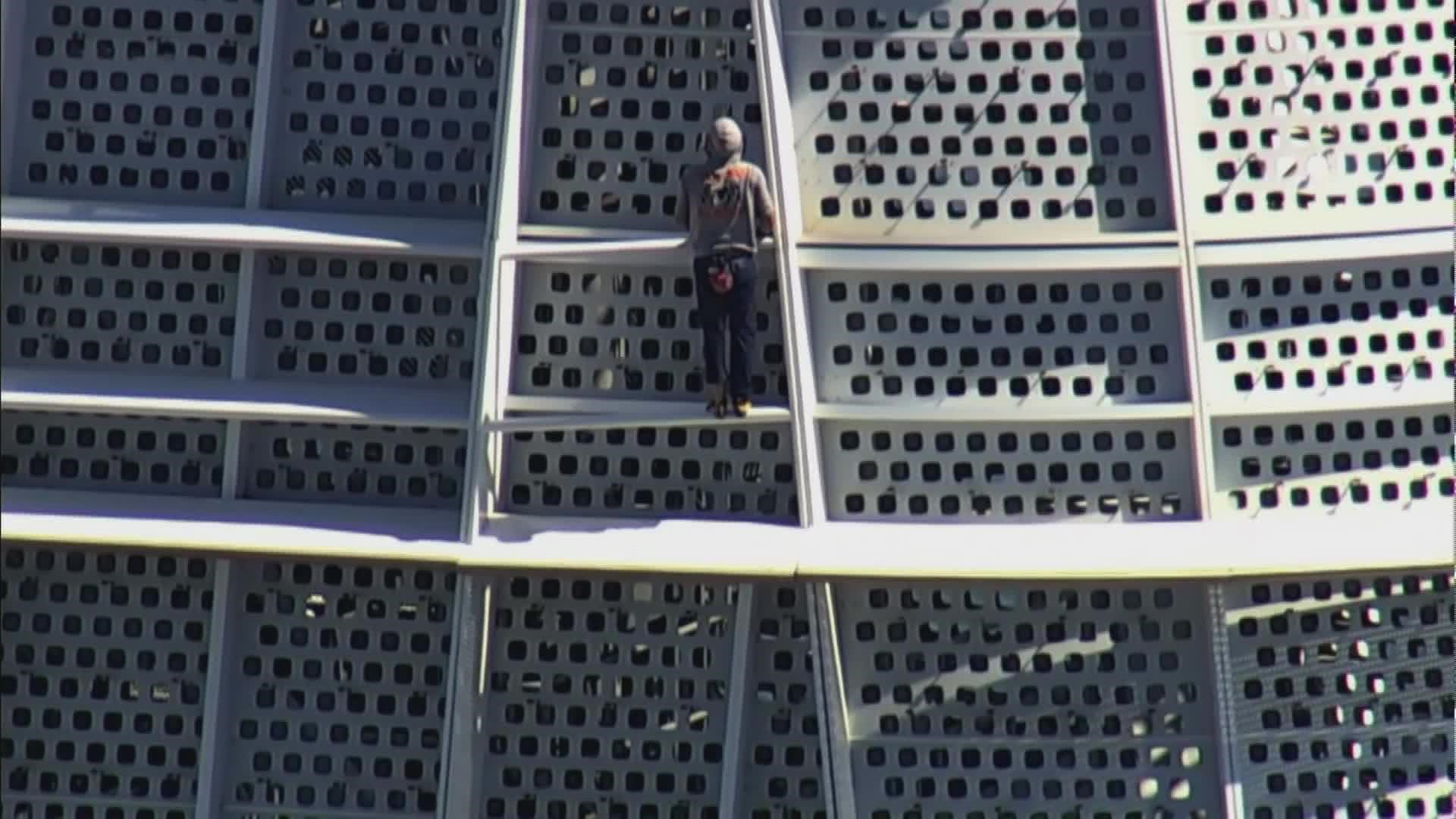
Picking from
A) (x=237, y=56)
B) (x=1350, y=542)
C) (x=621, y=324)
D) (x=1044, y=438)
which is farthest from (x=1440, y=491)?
(x=237, y=56)

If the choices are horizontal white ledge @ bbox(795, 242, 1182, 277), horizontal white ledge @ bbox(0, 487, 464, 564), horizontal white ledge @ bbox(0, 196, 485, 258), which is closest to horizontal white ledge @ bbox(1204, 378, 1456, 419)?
horizontal white ledge @ bbox(795, 242, 1182, 277)

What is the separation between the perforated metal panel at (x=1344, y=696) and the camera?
12.7m

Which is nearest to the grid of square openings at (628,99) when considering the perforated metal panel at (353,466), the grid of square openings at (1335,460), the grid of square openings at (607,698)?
the perforated metal panel at (353,466)

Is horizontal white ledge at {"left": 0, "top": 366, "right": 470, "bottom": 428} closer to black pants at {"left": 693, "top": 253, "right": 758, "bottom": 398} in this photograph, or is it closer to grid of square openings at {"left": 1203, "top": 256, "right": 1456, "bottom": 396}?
→ black pants at {"left": 693, "top": 253, "right": 758, "bottom": 398}

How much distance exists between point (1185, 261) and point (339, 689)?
516 cm

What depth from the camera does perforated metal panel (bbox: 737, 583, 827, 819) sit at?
1278 cm

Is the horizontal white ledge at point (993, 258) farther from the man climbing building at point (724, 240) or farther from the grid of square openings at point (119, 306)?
the grid of square openings at point (119, 306)

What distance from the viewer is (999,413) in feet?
41.0

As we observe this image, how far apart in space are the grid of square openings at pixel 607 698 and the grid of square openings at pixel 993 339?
1476 mm

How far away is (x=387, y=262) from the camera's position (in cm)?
1278

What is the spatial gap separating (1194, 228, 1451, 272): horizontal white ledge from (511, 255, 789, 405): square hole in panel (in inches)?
99.0

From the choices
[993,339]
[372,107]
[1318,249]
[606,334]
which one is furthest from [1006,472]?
[372,107]

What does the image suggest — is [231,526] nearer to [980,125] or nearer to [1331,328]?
[980,125]

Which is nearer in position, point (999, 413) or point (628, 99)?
point (999, 413)
